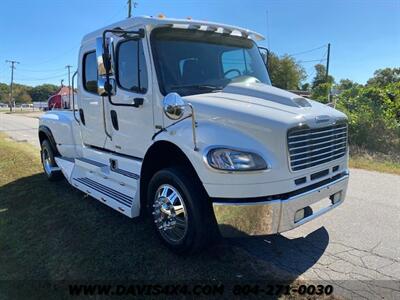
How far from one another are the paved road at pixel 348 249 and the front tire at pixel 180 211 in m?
0.76

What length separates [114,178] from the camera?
16.4 ft

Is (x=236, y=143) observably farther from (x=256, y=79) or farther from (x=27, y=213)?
(x=27, y=213)

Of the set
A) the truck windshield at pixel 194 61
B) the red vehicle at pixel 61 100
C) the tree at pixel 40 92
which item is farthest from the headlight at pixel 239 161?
the tree at pixel 40 92

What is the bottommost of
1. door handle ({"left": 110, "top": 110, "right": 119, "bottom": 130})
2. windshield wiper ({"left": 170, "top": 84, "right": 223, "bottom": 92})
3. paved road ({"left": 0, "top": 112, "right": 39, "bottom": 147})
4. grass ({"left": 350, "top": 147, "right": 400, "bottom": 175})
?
paved road ({"left": 0, "top": 112, "right": 39, "bottom": 147})

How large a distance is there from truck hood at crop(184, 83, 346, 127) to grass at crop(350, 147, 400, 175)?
528 centimetres

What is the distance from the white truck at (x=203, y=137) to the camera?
321 cm

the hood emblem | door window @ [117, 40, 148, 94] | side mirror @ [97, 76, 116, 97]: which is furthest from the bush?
side mirror @ [97, 76, 116, 97]

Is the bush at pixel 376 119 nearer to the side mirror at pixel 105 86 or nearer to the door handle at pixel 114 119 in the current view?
the door handle at pixel 114 119

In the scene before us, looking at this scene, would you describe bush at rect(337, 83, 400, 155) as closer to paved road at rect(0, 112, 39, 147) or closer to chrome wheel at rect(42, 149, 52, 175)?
chrome wheel at rect(42, 149, 52, 175)

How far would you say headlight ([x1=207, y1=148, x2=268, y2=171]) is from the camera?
3168mm

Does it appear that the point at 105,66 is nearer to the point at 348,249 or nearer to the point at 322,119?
the point at 322,119

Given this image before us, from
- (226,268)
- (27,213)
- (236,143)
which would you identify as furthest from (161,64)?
(27,213)

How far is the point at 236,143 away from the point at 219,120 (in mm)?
305

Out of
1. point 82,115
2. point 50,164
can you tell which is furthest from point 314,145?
point 50,164
